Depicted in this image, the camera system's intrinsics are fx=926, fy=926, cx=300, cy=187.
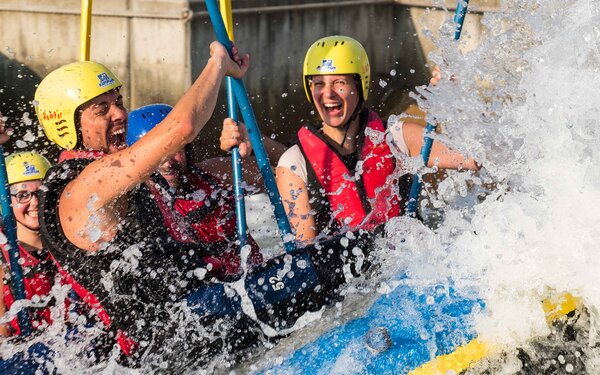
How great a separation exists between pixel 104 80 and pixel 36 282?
2.79 ft

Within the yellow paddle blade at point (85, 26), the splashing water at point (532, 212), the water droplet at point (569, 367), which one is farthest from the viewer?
the yellow paddle blade at point (85, 26)

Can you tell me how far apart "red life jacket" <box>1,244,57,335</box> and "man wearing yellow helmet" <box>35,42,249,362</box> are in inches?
16.9

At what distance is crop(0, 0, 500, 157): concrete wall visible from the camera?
304 inches

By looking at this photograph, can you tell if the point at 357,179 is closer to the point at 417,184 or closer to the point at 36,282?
the point at 417,184

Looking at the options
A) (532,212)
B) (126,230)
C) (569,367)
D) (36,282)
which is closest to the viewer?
(569,367)

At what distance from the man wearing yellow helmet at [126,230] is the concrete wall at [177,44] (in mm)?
4597

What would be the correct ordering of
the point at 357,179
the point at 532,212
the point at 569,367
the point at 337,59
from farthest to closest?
1. the point at 337,59
2. the point at 357,179
3. the point at 532,212
4. the point at 569,367

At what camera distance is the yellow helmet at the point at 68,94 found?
3357 mm

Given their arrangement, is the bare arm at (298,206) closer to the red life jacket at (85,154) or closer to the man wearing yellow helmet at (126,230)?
the man wearing yellow helmet at (126,230)

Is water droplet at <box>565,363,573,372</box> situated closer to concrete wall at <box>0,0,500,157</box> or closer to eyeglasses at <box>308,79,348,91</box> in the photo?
eyeglasses at <box>308,79,348,91</box>

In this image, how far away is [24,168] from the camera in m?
4.30

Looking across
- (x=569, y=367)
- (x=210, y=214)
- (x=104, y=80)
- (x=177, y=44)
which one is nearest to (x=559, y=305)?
(x=569, y=367)

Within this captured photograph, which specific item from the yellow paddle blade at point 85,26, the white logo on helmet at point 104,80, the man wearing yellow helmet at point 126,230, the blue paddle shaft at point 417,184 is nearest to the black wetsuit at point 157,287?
the man wearing yellow helmet at point 126,230

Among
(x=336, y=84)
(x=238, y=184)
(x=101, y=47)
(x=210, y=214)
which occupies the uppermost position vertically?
(x=336, y=84)
